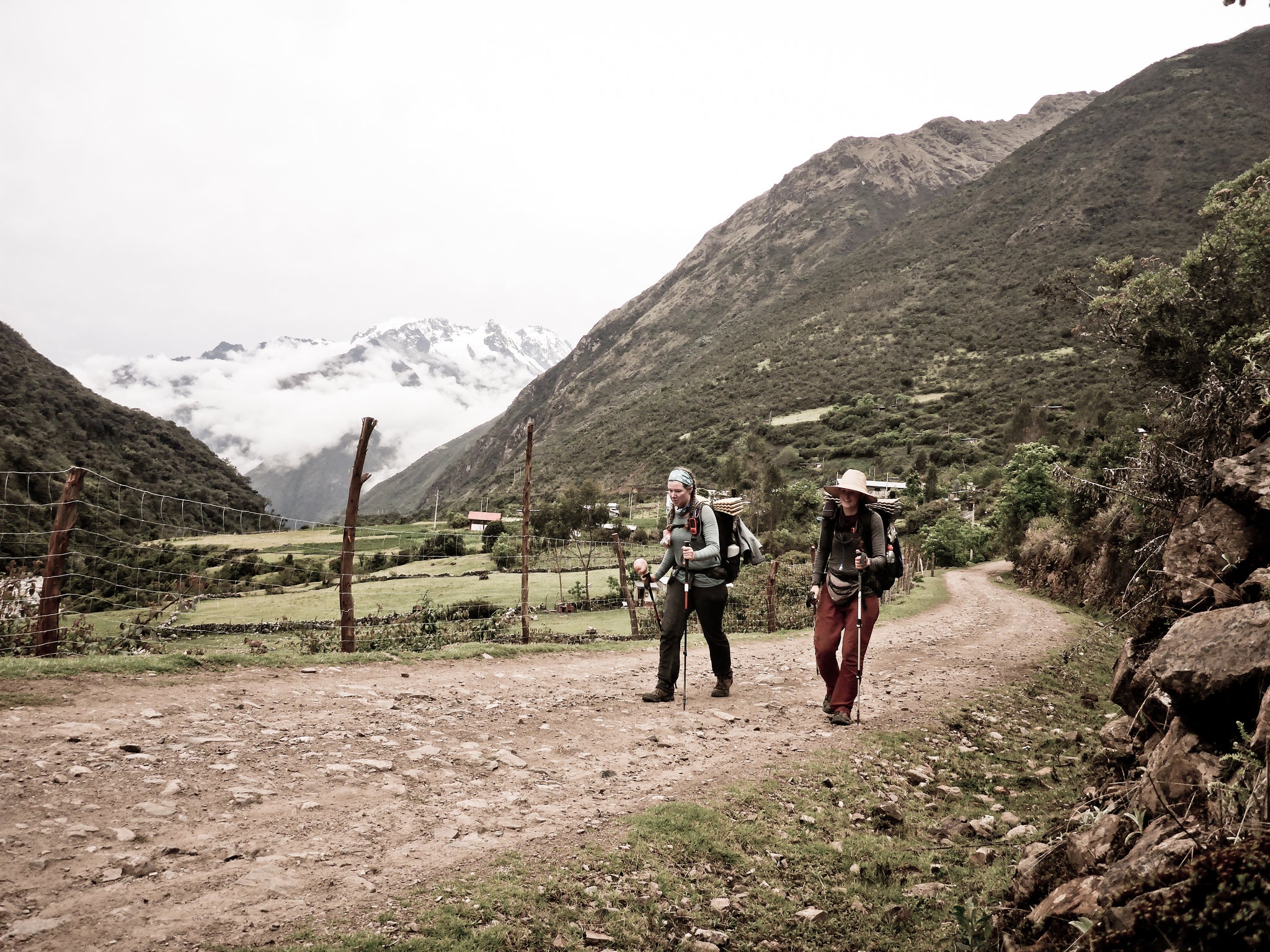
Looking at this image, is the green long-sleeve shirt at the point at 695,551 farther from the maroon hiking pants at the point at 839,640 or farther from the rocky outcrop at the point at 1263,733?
the rocky outcrop at the point at 1263,733

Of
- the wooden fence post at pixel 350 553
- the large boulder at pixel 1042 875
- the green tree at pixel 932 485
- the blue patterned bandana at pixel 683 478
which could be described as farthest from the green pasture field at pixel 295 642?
the green tree at pixel 932 485

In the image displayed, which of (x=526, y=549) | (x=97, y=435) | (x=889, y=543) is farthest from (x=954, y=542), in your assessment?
(x=97, y=435)

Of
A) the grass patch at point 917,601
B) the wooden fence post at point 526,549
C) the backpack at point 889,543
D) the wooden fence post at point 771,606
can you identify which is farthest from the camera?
the grass patch at point 917,601

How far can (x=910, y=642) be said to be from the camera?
12828 mm

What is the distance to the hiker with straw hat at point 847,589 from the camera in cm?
682

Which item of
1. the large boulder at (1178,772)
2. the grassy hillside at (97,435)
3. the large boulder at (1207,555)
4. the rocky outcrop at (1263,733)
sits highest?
the grassy hillside at (97,435)

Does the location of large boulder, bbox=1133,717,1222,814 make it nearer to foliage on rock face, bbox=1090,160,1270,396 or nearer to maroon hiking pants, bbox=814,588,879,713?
maroon hiking pants, bbox=814,588,879,713

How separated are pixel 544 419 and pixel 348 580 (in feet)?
561

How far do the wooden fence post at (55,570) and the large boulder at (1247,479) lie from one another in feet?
35.0

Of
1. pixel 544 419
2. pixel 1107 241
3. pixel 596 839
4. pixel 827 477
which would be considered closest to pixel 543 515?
pixel 827 477

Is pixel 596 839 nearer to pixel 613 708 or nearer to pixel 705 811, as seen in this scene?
pixel 705 811

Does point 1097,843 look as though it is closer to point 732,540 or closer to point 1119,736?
point 1119,736

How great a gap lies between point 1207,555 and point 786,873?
143 inches

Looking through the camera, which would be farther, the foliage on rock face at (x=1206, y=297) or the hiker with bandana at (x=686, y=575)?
the foliage on rock face at (x=1206, y=297)
